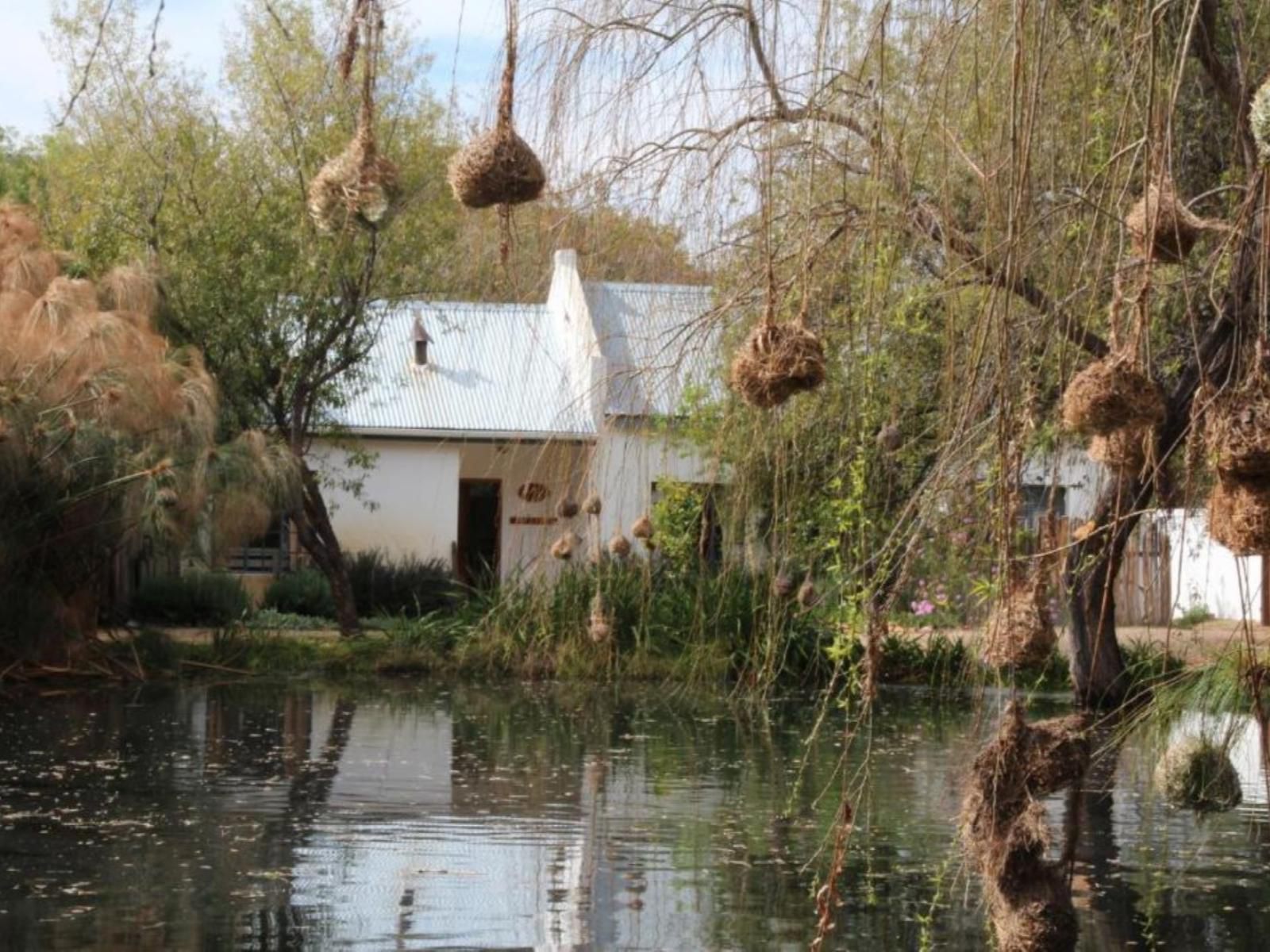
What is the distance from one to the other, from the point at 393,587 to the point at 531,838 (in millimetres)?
Answer: 15876

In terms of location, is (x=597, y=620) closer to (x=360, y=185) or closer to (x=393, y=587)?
(x=360, y=185)

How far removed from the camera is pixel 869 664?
13.0 feet

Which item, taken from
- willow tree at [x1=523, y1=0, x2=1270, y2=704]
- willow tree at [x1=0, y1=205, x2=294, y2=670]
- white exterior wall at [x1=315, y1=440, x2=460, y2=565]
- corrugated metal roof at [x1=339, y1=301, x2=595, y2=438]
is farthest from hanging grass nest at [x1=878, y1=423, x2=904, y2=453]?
white exterior wall at [x1=315, y1=440, x2=460, y2=565]

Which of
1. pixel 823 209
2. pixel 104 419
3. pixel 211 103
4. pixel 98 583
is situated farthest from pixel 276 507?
pixel 823 209

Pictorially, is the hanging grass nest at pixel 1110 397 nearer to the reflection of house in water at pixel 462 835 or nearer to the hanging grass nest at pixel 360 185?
the hanging grass nest at pixel 360 185

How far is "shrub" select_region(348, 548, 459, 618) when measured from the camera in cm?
2506

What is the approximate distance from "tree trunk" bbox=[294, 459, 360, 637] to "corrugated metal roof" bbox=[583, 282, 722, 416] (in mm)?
13938

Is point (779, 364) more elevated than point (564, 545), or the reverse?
point (779, 364)

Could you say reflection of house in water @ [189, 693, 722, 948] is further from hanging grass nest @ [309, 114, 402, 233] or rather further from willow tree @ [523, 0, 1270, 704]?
hanging grass nest @ [309, 114, 402, 233]

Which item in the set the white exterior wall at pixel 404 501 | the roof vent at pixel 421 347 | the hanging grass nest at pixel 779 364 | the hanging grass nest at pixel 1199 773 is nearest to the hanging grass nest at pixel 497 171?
the hanging grass nest at pixel 779 364

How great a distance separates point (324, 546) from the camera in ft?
73.6

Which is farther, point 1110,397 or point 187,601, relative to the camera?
point 187,601

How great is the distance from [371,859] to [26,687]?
29.2 feet

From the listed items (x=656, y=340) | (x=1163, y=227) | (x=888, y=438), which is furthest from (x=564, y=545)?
(x=1163, y=227)
